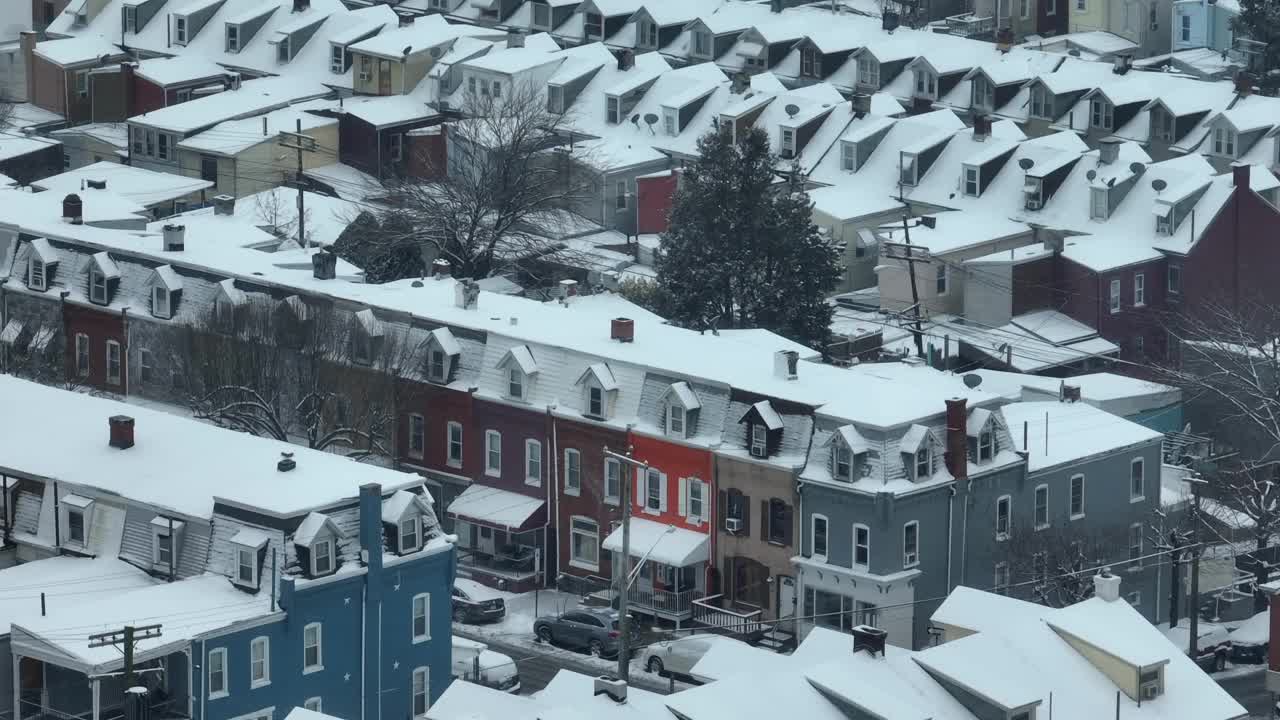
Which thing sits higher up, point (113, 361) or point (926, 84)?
point (926, 84)

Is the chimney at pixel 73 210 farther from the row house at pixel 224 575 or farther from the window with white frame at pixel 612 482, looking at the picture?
the window with white frame at pixel 612 482

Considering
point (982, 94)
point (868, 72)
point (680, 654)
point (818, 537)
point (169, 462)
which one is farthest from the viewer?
point (868, 72)

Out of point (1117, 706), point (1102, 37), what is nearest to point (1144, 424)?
point (1117, 706)

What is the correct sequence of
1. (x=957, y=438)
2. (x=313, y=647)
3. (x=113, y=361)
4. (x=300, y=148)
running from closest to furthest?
(x=313, y=647)
(x=957, y=438)
(x=113, y=361)
(x=300, y=148)

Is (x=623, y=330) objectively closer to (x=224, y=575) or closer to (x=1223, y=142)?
(x=224, y=575)

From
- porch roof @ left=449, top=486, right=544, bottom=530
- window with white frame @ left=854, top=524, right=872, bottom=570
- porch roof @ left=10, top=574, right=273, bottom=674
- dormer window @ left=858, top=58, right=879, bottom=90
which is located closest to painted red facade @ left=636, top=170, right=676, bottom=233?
dormer window @ left=858, top=58, right=879, bottom=90

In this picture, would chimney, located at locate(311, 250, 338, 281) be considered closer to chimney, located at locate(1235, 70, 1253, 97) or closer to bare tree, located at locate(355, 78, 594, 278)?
bare tree, located at locate(355, 78, 594, 278)

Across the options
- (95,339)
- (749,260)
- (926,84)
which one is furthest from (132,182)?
(926,84)

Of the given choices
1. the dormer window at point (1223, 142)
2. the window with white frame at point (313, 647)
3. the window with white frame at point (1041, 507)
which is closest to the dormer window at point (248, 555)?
the window with white frame at point (313, 647)
